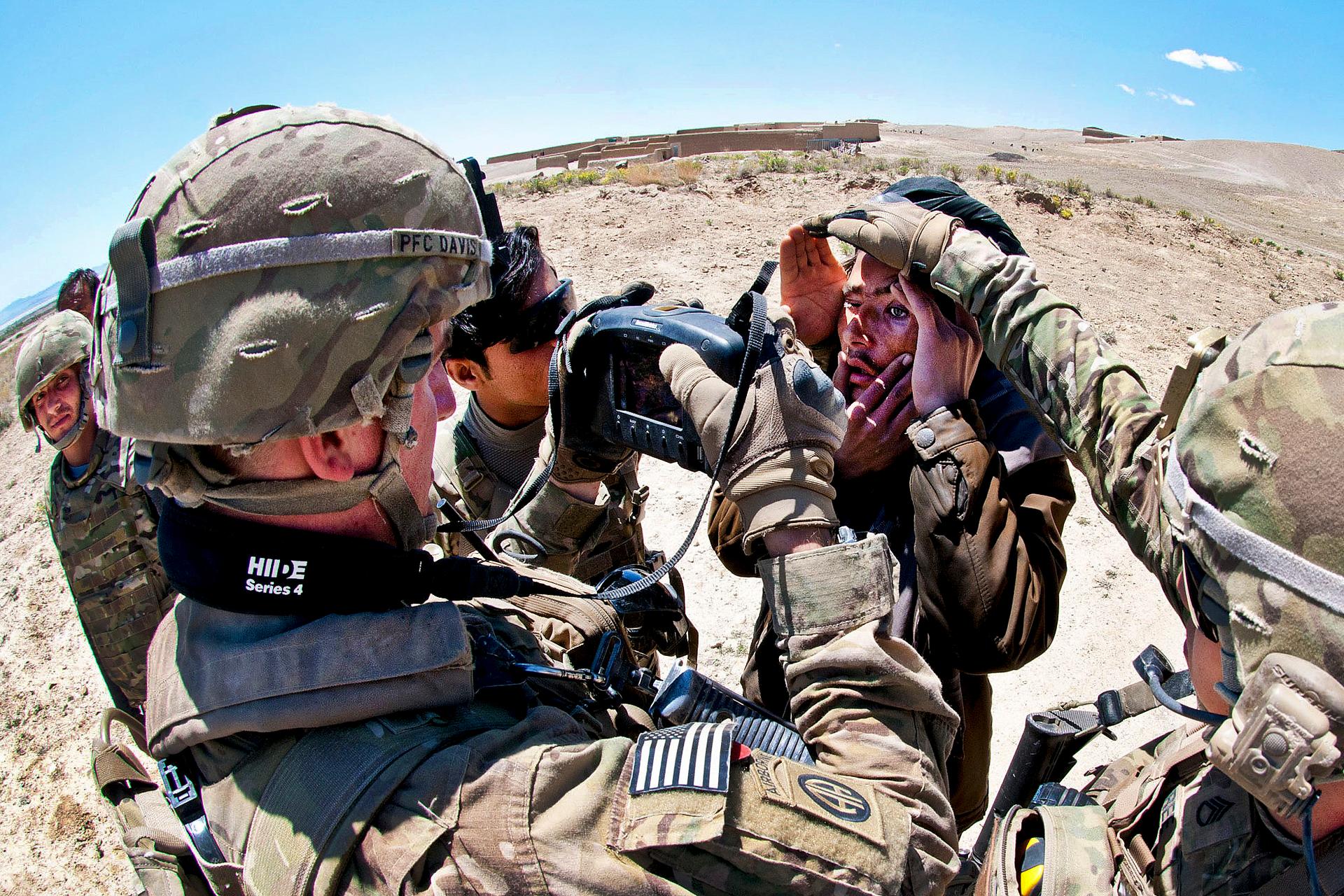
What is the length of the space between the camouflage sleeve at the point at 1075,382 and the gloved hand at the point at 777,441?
1.91 feet

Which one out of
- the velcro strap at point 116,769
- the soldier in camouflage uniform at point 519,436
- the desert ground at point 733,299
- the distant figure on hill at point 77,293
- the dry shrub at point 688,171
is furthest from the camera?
the dry shrub at point 688,171

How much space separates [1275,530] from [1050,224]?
13517mm

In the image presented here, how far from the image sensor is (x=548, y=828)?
1.14m

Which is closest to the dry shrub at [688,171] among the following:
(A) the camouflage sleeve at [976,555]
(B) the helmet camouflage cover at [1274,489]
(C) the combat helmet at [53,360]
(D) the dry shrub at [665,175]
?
(D) the dry shrub at [665,175]

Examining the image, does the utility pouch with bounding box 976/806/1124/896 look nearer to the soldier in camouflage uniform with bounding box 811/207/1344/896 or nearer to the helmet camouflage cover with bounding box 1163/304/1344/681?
the soldier in camouflage uniform with bounding box 811/207/1344/896

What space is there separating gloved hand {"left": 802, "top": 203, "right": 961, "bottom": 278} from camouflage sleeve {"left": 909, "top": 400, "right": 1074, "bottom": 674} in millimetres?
431

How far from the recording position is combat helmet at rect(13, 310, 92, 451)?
3.93 meters

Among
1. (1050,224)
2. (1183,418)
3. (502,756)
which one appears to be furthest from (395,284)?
(1050,224)

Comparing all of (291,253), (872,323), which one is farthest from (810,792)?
(872,323)

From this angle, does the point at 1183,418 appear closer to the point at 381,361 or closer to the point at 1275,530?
the point at 1275,530

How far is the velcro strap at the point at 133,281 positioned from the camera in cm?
120

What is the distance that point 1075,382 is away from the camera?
5.74 ft

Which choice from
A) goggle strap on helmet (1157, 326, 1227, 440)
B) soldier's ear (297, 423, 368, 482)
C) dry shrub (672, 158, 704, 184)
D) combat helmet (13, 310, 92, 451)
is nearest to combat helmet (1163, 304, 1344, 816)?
goggle strap on helmet (1157, 326, 1227, 440)

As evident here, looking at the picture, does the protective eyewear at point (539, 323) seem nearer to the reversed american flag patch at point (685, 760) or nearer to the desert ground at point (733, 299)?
the reversed american flag patch at point (685, 760)
